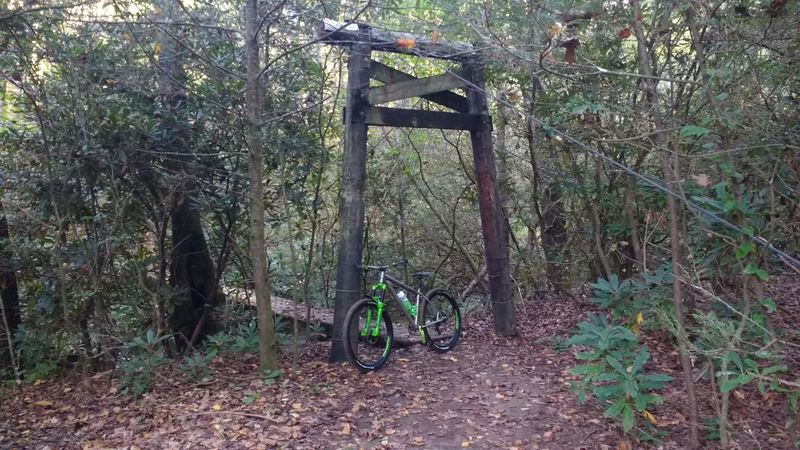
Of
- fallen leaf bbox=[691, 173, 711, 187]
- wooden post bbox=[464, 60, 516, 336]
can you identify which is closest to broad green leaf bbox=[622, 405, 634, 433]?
fallen leaf bbox=[691, 173, 711, 187]

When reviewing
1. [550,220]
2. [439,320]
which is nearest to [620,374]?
[439,320]

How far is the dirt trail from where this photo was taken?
16.3 feet

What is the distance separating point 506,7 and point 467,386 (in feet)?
13.0

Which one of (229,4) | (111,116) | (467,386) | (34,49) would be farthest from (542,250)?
(34,49)

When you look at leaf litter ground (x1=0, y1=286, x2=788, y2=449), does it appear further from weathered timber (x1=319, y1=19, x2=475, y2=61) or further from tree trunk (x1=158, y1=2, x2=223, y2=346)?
weathered timber (x1=319, y1=19, x2=475, y2=61)

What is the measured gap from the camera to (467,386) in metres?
6.24

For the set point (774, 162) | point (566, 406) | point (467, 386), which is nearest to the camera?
point (774, 162)

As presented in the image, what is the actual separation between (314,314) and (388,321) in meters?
1.94

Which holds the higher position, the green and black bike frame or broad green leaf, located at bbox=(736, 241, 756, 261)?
broad green leaf, located at bbox=(736, 241, 756, 261)

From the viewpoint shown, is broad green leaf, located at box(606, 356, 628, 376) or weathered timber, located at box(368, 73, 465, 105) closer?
broad green leaf, located at box(606, 356, 628, 376)

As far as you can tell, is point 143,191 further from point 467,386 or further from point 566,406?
point 566,406

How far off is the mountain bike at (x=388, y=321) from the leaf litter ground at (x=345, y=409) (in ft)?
0.72

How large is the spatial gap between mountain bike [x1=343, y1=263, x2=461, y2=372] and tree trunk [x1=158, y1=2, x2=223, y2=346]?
2.13m

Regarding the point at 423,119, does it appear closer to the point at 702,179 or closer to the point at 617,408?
the point at 702,179
